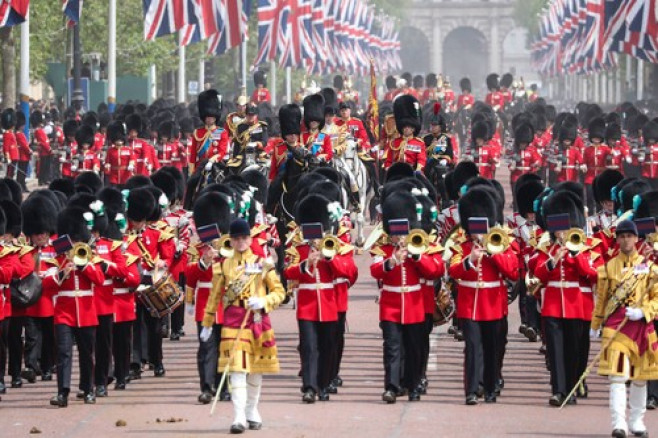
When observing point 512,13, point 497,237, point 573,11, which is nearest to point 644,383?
point 497,237

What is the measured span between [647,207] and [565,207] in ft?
1.91

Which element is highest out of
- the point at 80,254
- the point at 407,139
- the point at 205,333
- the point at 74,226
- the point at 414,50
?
the point at 414,50

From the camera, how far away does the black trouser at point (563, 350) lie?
16.1 m

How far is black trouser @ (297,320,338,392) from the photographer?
1627cm

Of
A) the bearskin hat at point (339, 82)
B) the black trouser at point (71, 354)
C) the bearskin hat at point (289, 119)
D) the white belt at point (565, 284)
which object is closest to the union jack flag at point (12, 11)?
the bearskin hat at point (289, 119)

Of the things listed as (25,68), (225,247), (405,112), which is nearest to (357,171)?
(405,112)

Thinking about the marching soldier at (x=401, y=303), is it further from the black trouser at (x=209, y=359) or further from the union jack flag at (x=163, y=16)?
the union jack flag at (x=163, y=16)

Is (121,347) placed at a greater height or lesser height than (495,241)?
lesser

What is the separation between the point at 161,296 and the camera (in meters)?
17.5

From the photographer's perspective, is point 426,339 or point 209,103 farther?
point 209,103

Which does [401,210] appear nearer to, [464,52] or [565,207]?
[565,207]

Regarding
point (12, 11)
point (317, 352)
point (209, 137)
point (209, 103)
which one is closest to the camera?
point (317, 352)

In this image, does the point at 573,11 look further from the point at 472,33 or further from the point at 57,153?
the point at 472,33

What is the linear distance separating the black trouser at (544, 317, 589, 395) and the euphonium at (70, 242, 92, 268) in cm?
329
